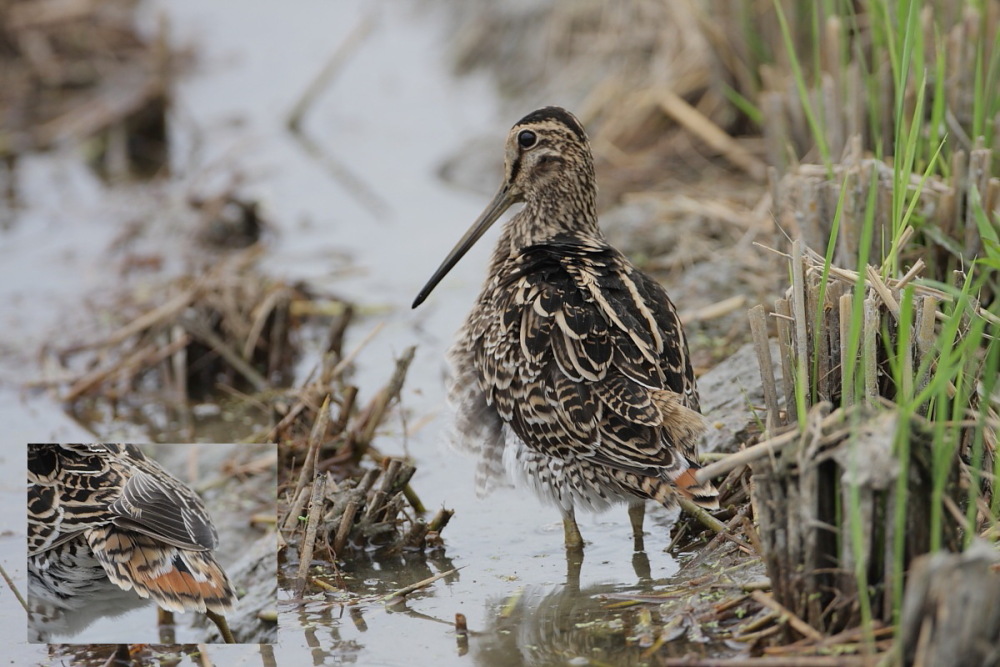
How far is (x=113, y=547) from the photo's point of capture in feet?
10.8

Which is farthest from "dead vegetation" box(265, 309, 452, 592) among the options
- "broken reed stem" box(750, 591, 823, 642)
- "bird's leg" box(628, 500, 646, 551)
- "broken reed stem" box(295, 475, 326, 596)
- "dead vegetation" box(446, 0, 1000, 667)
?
"broken reed stem" box(750, 591, 823, 642)

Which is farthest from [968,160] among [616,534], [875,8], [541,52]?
[541,52]

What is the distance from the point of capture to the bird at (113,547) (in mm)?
3271

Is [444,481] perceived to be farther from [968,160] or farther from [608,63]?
[608,63]

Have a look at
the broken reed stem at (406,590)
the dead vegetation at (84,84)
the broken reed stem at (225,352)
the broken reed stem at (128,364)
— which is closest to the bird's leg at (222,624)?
the broken reed stem at (406,590)

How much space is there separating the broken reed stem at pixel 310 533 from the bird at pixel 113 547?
0.33m

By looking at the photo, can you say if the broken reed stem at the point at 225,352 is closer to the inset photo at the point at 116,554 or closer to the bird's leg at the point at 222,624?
the inset photo at the point at 116,554

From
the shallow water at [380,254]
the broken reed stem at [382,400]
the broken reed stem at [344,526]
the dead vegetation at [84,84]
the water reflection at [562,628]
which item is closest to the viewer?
the water reflection at [562,628]

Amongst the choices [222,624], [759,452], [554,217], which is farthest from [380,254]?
[759,452]

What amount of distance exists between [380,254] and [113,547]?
4.33m

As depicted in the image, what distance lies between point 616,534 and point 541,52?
21.0ft

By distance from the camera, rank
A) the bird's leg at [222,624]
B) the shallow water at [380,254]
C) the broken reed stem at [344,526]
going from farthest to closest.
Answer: the broken reed stem at [344,526] < the shallow water at [380,254] < the bird's leg at [222,624]

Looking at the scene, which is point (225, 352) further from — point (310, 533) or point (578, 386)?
point (578, 386)

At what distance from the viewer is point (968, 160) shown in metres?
4.64
